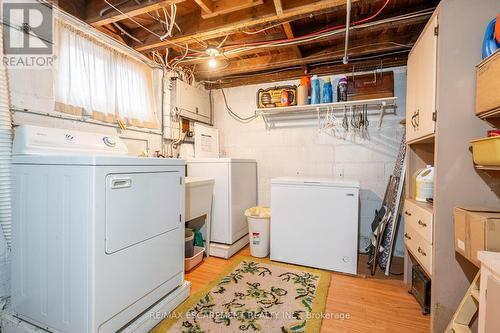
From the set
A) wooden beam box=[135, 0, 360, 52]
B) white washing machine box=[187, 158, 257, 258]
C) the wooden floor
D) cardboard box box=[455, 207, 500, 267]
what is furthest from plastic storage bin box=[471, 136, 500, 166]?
white washing machine box=[187, 158, 257, 258]

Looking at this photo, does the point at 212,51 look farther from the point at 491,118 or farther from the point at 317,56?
the point at 491,118

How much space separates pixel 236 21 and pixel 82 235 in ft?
6.04

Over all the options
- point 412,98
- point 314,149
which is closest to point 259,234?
point 314,149

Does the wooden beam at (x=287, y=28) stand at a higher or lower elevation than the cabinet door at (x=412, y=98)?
higher

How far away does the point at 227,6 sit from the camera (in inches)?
68.7

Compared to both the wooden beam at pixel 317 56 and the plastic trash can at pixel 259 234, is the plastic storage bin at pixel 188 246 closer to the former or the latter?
the plastic trash can at pixel 259 234

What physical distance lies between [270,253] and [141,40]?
2526mm

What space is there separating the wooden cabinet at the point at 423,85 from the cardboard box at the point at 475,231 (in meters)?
0.52

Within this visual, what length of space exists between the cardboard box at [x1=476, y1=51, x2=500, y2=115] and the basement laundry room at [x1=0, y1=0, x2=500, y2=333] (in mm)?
10

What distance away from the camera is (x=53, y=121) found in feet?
5.20

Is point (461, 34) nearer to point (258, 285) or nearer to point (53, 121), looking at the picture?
point (258, 285)

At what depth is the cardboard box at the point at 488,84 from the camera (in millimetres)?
1047

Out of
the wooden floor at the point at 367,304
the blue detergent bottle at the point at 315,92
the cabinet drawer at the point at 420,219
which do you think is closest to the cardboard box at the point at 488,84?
the cabinet drawer at the point at 420,219

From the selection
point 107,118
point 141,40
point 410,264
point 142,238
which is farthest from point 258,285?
point 141,40
